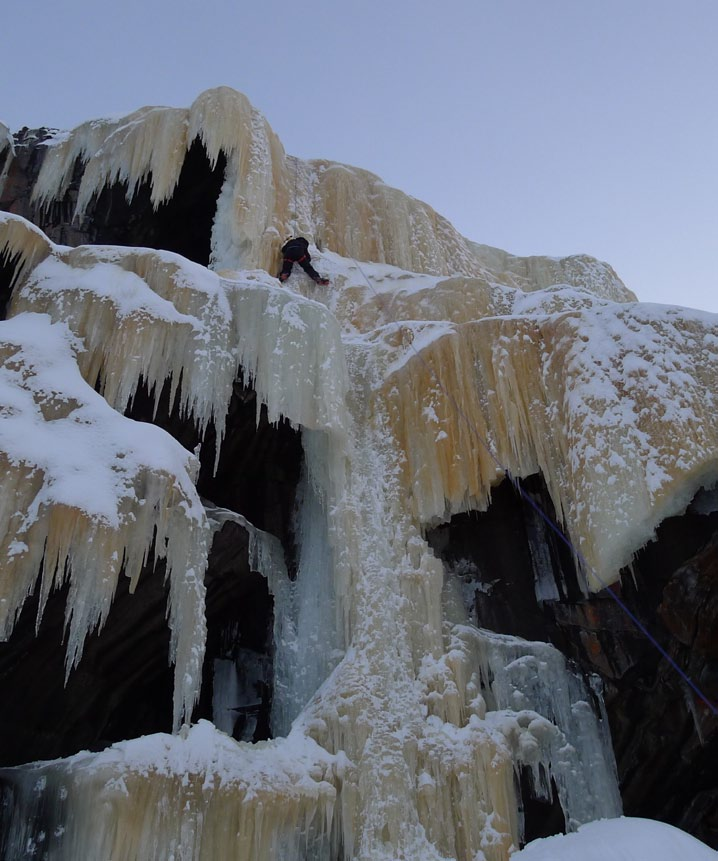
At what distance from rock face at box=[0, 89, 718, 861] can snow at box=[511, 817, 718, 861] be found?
2.11 ft

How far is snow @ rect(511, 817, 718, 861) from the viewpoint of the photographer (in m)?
5.07

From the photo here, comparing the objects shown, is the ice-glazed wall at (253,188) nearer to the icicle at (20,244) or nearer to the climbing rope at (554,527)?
the icicle at (20,244)

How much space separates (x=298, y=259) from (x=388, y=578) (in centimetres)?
587

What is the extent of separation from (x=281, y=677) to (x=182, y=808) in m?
2.07

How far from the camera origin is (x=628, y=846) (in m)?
5.18

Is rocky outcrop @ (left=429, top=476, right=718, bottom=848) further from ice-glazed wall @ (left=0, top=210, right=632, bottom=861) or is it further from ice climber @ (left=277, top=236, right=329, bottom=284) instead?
ice climber @ (left=277, top=236, right=329, bottom=284)

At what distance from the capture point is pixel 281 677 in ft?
24.3

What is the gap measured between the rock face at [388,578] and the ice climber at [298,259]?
6.25 ft

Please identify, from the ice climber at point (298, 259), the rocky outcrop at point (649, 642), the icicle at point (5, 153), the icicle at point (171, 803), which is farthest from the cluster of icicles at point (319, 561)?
the icicle at point (5, 153)

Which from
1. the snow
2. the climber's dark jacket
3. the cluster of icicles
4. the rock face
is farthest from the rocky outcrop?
the climber's dark jacket

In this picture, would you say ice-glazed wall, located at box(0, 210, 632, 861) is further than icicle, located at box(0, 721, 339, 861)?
Yes

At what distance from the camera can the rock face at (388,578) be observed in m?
6.18

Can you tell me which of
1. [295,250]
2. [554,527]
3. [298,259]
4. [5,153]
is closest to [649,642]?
[554,527]

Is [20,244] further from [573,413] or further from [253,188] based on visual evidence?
[573,413]
